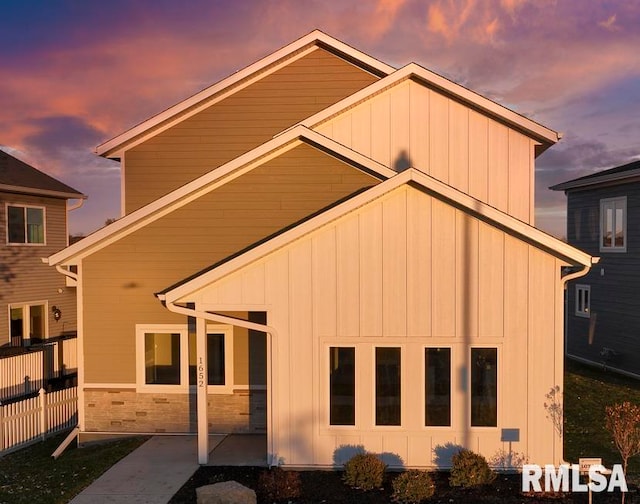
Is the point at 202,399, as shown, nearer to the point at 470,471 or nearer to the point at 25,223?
the point at 470,471

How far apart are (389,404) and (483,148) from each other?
7093 millimetres

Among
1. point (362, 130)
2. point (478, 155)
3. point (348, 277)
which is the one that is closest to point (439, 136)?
point (478, 155)

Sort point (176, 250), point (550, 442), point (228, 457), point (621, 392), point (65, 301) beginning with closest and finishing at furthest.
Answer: point (550, 442)
point (228, 457)
point (176, 250)
point (621, 392)
point (65, 301)

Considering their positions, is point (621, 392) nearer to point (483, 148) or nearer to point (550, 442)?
point (550, 442)

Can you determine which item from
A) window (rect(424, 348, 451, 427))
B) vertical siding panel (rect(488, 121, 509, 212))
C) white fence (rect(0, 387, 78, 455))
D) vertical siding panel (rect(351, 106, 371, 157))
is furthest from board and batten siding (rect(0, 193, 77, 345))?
vertical siding panel (rect(488, 121, 509, 212))

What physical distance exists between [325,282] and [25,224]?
15.5m

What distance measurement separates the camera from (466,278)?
9102 millimetres

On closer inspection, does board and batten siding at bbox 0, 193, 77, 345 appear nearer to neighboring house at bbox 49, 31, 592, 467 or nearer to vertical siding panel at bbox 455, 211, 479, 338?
neighboring house at bbox 49, 31, 592, 467

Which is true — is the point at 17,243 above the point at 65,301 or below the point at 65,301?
above

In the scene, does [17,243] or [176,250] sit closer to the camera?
[176,250]

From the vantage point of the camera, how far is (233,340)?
38.3 ft

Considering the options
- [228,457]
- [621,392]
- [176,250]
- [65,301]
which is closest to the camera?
[228,457]

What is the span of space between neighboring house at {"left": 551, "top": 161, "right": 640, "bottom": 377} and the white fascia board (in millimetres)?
6238

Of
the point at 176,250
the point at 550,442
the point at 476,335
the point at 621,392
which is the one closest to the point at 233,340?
the point at 176,250
